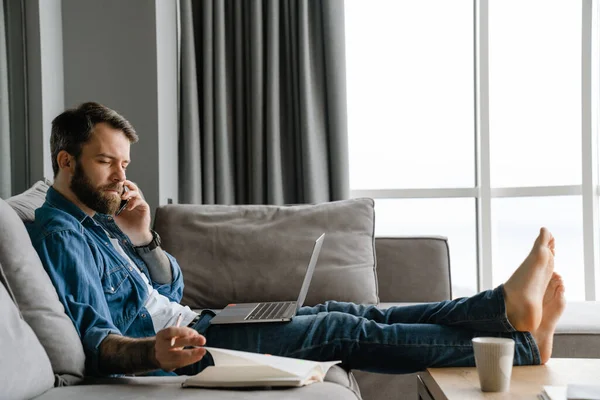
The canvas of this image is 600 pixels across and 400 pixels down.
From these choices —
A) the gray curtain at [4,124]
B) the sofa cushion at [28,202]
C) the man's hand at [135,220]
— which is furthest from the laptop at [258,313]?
the gray curtain at [4,124]

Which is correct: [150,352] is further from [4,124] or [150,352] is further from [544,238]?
[4,124]

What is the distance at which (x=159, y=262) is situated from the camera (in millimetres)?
1933

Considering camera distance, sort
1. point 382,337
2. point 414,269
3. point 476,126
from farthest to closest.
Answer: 1. point 476,126
2. point 414,269
3. point 382,337

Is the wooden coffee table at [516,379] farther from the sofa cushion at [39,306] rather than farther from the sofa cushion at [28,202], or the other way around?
the sofa cushion at [28,202]

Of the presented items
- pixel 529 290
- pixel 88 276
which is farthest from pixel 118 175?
pixel 529 290

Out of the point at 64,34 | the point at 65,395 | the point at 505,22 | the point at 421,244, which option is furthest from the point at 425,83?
the point at 65,395

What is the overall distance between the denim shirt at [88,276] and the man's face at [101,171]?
47 millimetres

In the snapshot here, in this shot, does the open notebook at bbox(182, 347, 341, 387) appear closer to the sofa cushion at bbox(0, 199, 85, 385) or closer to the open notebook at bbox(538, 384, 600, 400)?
the sofa cushion at bbox(0, 199, 85, 385)

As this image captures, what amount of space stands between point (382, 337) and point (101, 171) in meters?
0.83

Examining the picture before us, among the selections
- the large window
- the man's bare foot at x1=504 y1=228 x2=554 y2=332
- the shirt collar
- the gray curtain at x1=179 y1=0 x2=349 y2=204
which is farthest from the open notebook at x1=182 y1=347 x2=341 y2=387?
the large window

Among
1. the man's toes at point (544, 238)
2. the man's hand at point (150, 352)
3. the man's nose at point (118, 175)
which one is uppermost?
the man's nose at point (118, 175)

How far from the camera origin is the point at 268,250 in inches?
93.4

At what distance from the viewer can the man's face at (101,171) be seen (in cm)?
166

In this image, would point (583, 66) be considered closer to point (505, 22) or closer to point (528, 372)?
point (505, 22)
